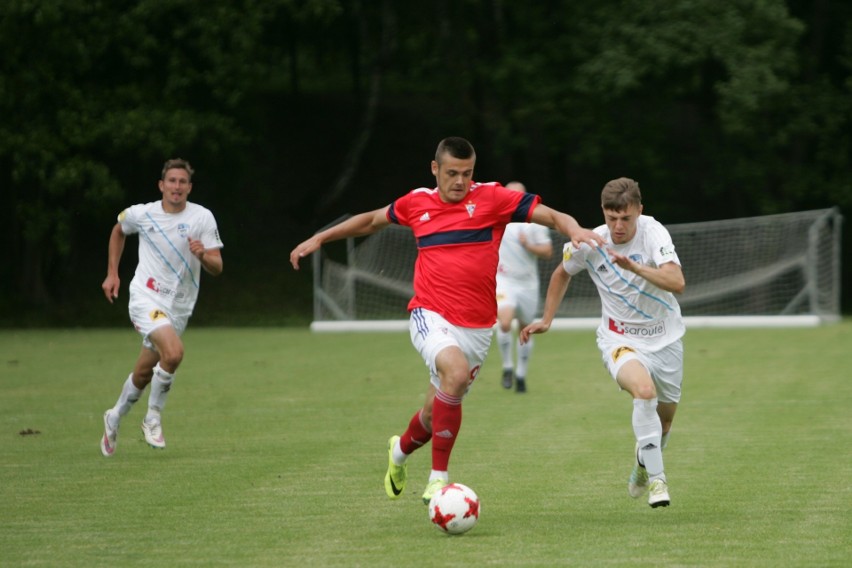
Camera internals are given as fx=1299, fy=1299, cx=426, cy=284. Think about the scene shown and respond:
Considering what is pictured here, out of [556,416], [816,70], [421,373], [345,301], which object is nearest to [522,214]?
[556,416]

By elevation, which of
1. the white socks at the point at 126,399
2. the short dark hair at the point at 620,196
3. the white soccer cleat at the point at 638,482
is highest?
the short dark hair at the point at 620,196

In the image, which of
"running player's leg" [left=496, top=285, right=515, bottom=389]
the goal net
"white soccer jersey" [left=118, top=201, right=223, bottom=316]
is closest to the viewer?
"white soccer jersey" [left=118, top=201, right=223, bottom=316]

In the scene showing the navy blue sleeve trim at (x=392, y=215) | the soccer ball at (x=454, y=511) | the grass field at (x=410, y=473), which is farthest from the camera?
the navy blue sleeve trim at (x=392, y=215)

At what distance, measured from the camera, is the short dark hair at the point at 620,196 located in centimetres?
688

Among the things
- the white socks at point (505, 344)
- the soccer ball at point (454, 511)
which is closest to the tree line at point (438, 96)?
the white socks at point (505, 344)

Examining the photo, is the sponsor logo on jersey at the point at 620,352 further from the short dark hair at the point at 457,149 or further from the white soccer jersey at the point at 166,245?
the white soccer jersey at the point at 166,245

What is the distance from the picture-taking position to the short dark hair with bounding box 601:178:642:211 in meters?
6.88

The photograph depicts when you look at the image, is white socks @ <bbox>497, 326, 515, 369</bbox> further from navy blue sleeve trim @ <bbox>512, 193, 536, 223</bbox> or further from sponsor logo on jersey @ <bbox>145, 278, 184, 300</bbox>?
navy blue sleeve trim @ <bbox>512, 193, 536, 223</bbox>

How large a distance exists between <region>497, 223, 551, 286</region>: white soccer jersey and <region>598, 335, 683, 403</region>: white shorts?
7.38m

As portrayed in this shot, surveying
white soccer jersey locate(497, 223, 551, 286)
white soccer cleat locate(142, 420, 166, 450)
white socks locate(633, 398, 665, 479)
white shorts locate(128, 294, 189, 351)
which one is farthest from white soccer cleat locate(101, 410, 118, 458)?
white soccer jersey locate(497, 223, 551, 286)

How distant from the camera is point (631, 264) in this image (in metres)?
6.57

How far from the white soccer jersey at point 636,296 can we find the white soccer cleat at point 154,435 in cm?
383

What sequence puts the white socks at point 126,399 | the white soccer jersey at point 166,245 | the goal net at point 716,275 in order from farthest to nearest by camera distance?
the goal net at point 716,275 → the white soccer jersey at point 166,245 → the white socks at point 126,399

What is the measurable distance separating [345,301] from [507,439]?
17.0m
